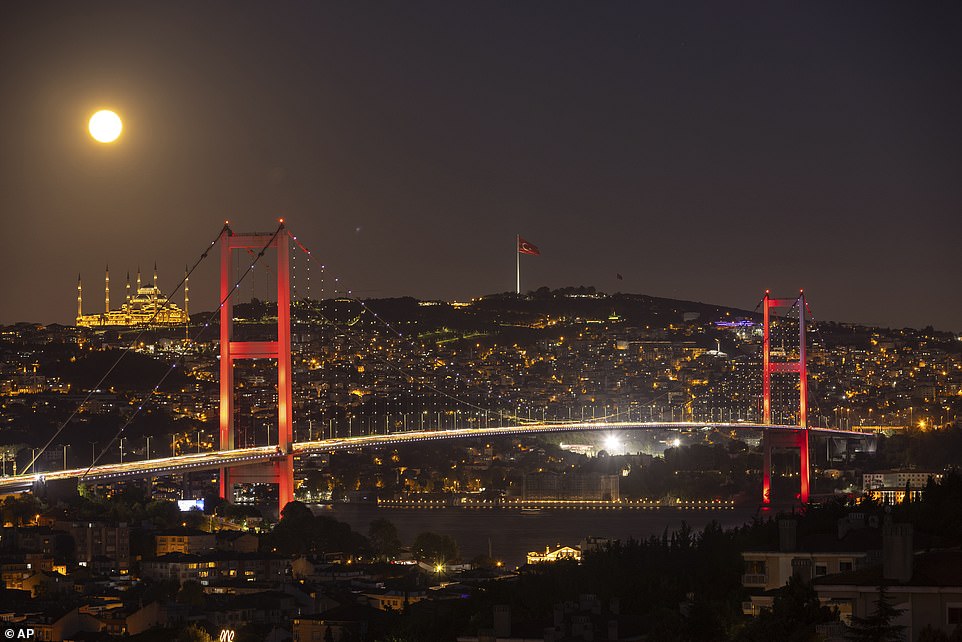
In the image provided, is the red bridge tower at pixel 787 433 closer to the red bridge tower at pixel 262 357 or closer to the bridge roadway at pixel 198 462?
the bridge roadway at pixel 198 462

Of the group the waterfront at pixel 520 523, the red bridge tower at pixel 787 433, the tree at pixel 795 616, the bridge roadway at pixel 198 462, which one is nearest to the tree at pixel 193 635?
the tree at pixel 795 616

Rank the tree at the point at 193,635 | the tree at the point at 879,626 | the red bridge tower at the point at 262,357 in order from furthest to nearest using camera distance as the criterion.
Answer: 1. the red bridge tower at the point at 262,357
2. the tree at the point at 193,635
3. the tree at the point at 879,626

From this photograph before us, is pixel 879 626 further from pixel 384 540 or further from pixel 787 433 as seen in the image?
pixel 787 433

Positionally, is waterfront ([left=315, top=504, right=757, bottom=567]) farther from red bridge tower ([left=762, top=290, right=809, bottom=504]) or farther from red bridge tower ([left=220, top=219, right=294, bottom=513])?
red bridge tower ([left=220, top=219, right=294, bottom=513])

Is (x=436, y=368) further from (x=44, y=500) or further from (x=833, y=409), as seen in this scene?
(x=44, y=500)

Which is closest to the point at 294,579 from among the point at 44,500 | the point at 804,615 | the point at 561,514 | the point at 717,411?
the point at 44,500

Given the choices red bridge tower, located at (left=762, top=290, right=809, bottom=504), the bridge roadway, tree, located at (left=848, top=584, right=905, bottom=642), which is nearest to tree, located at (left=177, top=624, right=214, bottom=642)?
tree, located at (left=848, top=584, right=905, bottom=642)

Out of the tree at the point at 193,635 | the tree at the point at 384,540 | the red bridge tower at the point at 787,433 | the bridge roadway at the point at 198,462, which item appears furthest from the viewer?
the red bridge tower at the point at 787,433
